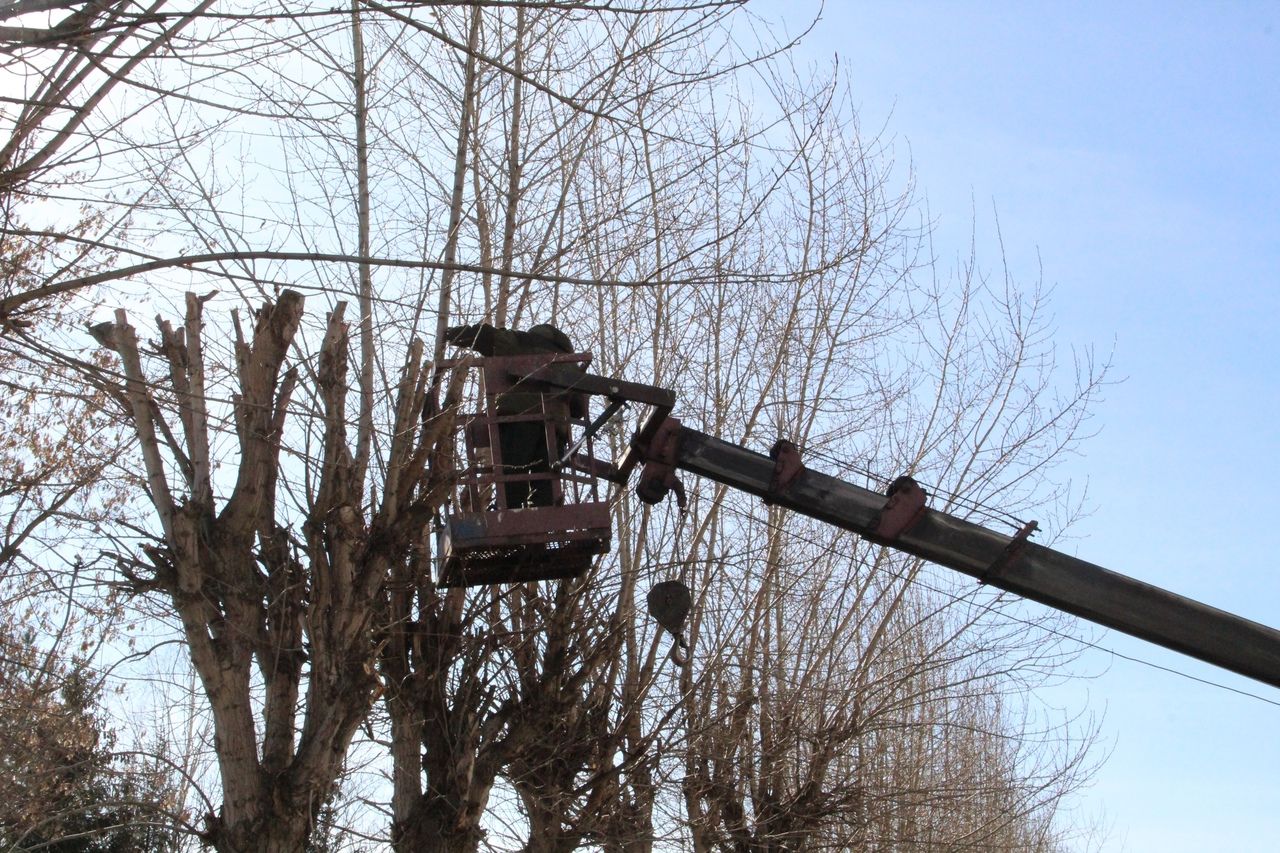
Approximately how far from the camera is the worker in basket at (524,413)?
757 centimetres

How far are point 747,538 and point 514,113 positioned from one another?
4.25m

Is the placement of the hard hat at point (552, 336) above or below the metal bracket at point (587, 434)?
above

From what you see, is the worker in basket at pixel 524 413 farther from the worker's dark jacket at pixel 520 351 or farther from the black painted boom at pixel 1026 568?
the black painted boom at pixel 1026 568

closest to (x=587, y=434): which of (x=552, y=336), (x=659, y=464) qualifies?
(x=552, y=336)

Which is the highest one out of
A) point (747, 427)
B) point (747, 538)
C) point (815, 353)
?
point (815, 353)

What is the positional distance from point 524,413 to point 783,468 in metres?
2.06

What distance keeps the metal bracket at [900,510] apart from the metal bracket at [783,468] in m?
0.65

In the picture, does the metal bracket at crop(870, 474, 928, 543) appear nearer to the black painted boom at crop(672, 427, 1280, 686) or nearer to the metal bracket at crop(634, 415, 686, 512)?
the black painted boom at crop(672, 427, 1280, 686)

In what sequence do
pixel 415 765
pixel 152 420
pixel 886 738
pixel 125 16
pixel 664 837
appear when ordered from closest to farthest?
1. pixel 125 16
2. pixel 152 420
3. pixel 415 765
4. pixel 664 837
5. pixel 886 738

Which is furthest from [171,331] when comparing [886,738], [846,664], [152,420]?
[886,738]

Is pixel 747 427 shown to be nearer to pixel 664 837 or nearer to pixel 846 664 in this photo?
pixel 846 664

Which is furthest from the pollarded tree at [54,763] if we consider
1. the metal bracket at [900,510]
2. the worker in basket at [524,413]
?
the metal bracket at [900,510]

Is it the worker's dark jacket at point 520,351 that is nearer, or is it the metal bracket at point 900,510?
the worker's dark jacket at point 520,351

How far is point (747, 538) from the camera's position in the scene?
460 inches
